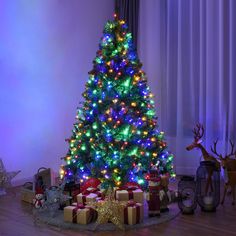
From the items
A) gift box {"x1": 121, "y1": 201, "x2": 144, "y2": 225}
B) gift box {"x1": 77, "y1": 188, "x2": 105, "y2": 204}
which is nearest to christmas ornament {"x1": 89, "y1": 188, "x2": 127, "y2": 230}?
gift box {"x1": 121, "y1": 201, "x2": 144, "y2": 225}

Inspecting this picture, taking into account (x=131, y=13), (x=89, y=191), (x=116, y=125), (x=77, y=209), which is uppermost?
(x=131, y=13)

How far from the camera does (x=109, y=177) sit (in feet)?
12.7

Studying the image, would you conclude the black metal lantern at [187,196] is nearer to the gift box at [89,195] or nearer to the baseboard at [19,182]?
the gift box at [89,195]

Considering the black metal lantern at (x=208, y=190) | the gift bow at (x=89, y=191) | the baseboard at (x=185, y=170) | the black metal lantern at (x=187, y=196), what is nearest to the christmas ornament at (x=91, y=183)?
the gift bow at (x=89, y=191)

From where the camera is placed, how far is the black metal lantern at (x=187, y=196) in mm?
3391

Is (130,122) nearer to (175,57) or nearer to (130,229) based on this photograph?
(130,229)

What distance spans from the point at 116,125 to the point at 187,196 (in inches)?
37.3

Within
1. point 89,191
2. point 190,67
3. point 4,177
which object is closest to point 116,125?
point 89,191

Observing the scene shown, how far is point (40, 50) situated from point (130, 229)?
2654mm

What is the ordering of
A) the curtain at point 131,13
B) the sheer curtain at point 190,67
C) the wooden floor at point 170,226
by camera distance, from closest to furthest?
1. the wooden floor at point 170,226
2. the sheer curtain at point 190,67
3. the curtain at point 131,13

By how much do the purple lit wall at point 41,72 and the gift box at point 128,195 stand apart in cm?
172

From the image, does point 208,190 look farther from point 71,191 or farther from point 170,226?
point 71,191

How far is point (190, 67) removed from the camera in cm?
500

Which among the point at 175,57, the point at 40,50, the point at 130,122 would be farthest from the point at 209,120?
the point at 40,50
